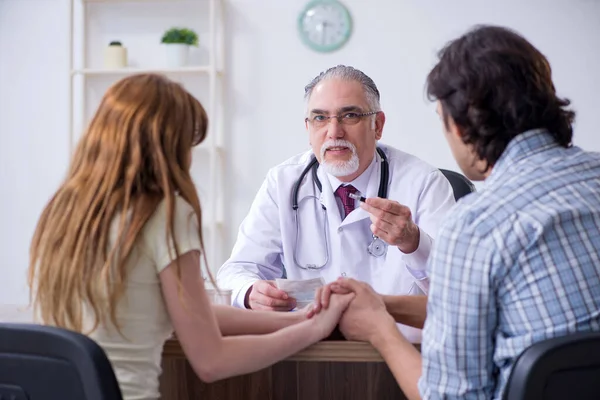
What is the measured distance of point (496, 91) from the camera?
1250 millimetres

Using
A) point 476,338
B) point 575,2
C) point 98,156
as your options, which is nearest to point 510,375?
point 476,338

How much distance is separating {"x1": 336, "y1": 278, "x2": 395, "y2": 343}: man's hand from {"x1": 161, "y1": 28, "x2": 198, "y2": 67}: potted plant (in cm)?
314

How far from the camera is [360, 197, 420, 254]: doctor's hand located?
206 centimetres

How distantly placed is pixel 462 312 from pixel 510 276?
0.09m

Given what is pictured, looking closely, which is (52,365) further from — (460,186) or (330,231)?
(460,186)

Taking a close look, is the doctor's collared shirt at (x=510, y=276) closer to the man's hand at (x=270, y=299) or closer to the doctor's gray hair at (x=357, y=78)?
the man's hand at (x=270, y=299)

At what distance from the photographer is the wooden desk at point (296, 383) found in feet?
5.32

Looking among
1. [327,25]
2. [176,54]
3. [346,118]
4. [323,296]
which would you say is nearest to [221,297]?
[323,296]

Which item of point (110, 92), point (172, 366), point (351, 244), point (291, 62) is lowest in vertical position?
point (172, 366)

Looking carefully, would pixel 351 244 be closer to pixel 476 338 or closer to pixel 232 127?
pixel 476 338

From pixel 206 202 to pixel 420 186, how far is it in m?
2.34

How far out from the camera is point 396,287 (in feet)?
7.56

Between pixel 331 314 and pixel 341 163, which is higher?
pixel 341 163

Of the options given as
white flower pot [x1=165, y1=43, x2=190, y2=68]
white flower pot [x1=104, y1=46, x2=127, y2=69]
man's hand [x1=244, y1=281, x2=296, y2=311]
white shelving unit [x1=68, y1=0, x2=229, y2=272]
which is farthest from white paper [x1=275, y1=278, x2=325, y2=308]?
white flower pot [x1=104, y1=46, x2=127, y2=69]
